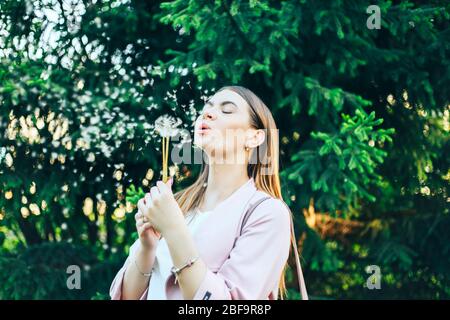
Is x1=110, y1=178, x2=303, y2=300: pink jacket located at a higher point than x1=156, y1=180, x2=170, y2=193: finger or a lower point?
lower

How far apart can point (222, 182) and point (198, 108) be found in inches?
91.5

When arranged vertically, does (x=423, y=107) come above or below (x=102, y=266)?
above

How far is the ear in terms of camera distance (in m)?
1.92

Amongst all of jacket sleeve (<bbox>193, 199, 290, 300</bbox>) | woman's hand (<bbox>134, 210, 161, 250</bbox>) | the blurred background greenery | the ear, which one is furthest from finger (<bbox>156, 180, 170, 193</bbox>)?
the blurred background greenery

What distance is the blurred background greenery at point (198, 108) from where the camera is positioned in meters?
4.06

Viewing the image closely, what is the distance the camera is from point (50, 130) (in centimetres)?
461

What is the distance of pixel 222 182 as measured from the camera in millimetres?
1898

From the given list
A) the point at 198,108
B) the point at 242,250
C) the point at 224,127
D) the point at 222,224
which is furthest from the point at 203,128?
the point at 198,108

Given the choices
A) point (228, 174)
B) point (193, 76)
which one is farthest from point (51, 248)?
point (228, 174)

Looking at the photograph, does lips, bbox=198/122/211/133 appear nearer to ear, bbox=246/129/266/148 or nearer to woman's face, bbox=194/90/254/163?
woman's face, bbox=194/90/254/163

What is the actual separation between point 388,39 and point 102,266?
282cm

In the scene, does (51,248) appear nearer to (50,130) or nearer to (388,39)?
(50,130)

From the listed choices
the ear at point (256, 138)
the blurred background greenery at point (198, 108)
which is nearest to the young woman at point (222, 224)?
the ear at point (256, 138)

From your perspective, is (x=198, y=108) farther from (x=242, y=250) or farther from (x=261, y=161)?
(x=242, y=250)
